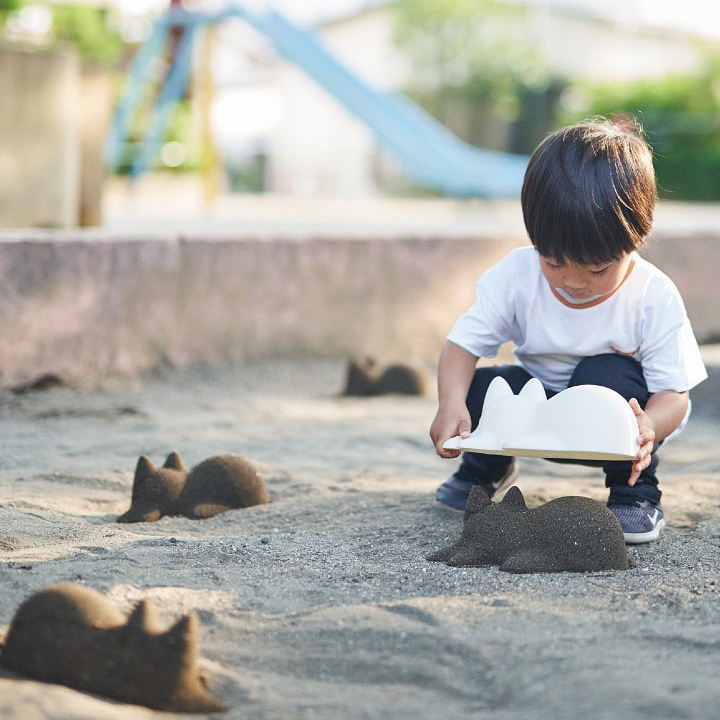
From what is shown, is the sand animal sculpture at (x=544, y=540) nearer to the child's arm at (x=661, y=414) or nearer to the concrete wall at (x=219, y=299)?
the child's arm at (x=661, y=414)

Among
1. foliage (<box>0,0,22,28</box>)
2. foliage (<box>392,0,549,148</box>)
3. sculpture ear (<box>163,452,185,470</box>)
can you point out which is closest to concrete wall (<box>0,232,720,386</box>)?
sculpture ear (<box>163,452,185,470</box>)

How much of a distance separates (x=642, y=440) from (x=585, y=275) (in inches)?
13.1

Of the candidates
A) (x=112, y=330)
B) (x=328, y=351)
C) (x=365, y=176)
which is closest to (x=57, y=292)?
(x=112, y=330)

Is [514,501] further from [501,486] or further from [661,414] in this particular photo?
[501,486]

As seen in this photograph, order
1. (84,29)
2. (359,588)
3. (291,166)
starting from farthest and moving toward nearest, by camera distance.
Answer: (291,166) → (84,29) → (359,588)

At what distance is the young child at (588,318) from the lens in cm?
199

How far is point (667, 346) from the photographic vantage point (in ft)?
7.10

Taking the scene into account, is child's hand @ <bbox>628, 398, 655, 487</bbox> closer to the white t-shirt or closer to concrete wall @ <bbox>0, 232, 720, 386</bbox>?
the white t-shirt

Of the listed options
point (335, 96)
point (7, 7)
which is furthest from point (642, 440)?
point (7, 7)

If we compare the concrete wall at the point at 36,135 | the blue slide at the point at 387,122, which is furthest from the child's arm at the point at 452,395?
the blue slide at the point at 387,122

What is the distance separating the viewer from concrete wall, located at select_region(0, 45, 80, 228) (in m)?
4.51

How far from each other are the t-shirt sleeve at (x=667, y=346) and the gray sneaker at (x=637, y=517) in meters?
0.23

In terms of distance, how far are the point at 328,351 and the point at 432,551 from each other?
7.57 feet

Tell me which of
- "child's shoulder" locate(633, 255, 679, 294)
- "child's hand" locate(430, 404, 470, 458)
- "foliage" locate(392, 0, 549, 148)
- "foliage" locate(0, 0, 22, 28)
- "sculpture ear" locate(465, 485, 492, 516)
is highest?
"foliage" locate(392, 0, 549, 148)
